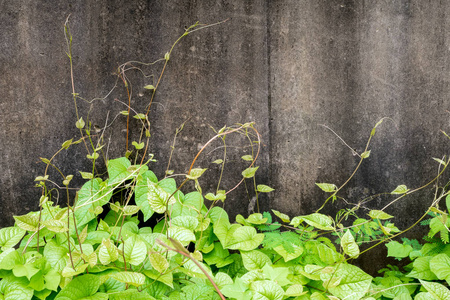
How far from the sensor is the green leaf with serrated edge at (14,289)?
1186mm

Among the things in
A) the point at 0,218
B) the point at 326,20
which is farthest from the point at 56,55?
Result: the point at 326,20

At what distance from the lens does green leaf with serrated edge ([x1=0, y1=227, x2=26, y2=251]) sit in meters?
1.35

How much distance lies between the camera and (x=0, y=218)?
1.95 metres

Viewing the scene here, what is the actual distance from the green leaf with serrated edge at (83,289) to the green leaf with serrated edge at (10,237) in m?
0.40

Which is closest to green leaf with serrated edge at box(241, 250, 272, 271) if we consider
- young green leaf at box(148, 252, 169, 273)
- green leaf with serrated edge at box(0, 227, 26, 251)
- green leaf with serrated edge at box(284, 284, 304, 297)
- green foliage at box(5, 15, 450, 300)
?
green foliage at box(5, 15, 450, 300)

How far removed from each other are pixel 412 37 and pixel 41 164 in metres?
2.74

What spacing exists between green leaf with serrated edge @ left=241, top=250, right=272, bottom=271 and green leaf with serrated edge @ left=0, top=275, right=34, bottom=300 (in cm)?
92

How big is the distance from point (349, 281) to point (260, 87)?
132 centimetres

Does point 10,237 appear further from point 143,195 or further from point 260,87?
point 260,87

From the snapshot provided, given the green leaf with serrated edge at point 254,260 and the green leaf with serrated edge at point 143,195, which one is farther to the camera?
the green leaf with serrated edge at point 143,195

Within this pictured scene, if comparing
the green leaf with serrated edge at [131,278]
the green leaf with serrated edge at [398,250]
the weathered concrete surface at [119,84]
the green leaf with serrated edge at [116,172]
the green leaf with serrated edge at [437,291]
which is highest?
the weathered concrete surface at [119,84]

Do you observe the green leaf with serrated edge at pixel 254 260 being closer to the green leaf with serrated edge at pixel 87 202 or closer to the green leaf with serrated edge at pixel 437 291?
the green leaf with serrated edge at pixel 437 291

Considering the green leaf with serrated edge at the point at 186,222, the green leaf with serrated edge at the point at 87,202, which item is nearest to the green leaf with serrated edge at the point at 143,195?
the green leaf with serrated edge at the point at 87,202

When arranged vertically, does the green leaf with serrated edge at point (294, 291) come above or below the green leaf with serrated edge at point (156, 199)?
below
